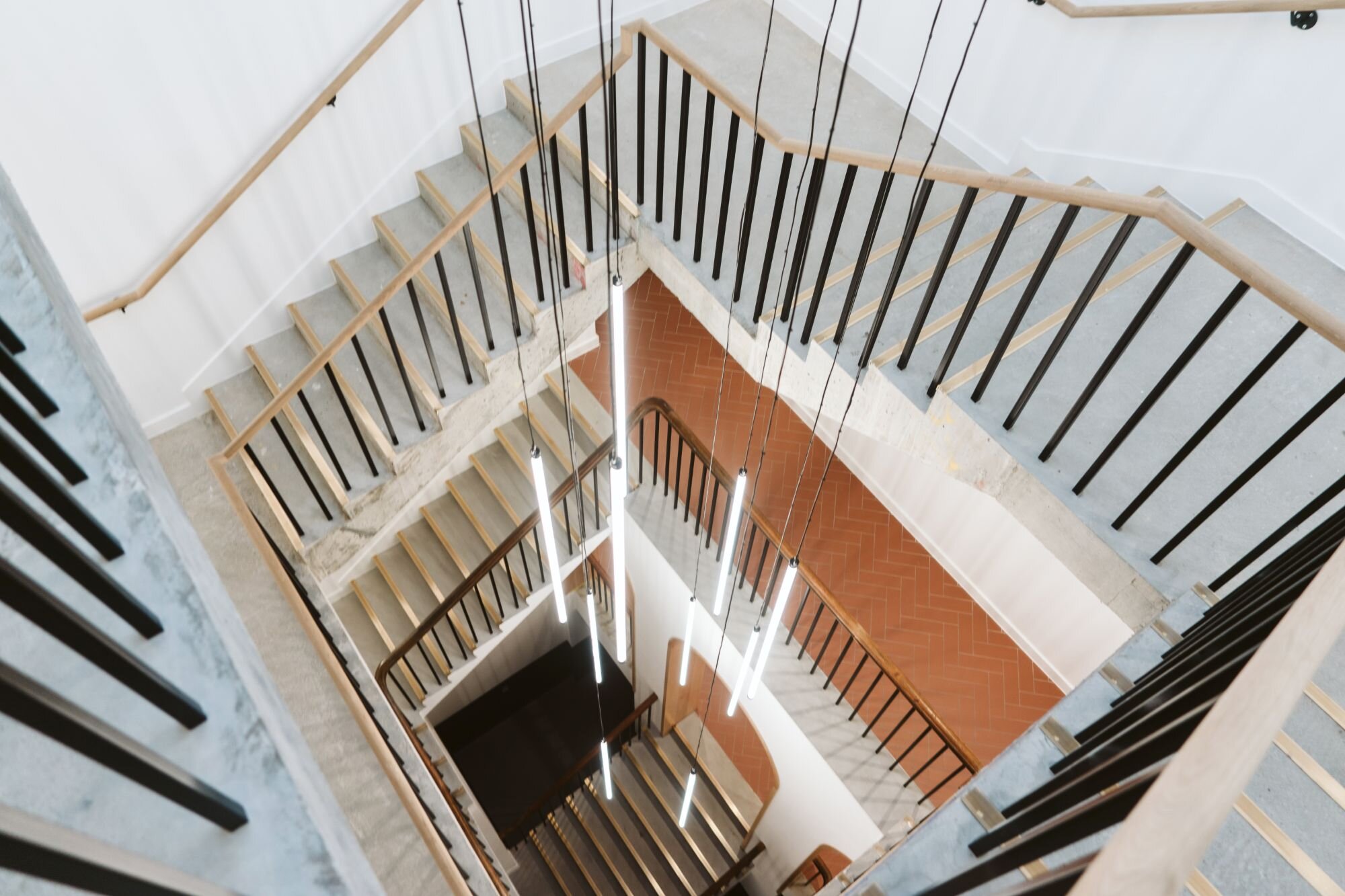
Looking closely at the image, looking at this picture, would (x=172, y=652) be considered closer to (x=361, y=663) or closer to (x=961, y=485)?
(x=361, y=663)

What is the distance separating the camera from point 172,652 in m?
1.49

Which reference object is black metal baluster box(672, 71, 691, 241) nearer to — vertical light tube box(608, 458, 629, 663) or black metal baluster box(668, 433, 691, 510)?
black metal baluster box(668, 433, 691, 510)

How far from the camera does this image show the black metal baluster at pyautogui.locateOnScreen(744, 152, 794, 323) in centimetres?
324

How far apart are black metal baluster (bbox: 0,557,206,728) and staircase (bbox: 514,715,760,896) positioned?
7003 mm

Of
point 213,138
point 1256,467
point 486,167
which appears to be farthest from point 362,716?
point 1256,467

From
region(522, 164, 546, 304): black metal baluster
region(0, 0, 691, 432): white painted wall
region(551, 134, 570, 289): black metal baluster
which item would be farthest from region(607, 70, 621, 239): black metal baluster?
region(0, 0, 691, 432): white painted wall

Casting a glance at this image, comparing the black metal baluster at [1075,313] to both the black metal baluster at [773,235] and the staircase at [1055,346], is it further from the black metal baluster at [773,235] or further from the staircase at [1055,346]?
the black metal baluster at [773,235]

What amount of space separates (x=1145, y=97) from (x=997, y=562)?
3329 millimetres

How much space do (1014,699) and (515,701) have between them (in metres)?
5.19

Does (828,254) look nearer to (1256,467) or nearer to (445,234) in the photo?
(445,234)

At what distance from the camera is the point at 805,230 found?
10.7 ft

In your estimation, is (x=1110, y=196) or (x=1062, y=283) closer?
(x=1110, y=196)

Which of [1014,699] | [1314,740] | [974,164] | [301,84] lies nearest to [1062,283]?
Result: [974,164]

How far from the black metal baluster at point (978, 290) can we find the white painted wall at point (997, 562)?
2425mm
